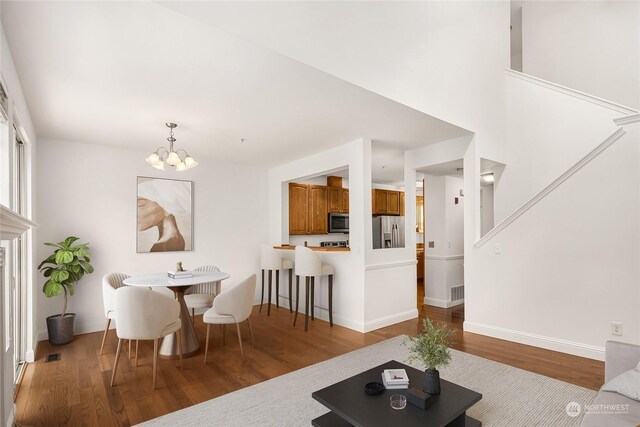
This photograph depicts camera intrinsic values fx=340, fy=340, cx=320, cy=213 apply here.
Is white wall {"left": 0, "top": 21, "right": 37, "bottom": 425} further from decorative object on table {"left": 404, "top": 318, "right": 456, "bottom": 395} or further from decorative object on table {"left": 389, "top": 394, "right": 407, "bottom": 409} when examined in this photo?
decorative object on table {"left": 404, "top": 318, "right": 456, "bottom": 395}

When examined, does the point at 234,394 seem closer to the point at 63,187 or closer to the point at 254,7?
the point at 254,7

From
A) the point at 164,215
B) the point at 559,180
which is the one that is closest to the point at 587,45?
the point at 559,180

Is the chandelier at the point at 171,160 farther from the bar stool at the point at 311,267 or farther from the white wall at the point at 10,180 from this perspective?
the bar stool at the point at 311,267

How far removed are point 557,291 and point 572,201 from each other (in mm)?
972

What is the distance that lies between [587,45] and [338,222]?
5.23 metres

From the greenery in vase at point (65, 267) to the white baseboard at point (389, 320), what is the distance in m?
3.57

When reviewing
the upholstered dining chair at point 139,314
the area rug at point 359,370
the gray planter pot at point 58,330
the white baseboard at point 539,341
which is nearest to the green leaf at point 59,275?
the gray planter pot at point 58,330

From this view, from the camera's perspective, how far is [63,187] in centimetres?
443

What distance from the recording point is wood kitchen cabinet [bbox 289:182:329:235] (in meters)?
6.41

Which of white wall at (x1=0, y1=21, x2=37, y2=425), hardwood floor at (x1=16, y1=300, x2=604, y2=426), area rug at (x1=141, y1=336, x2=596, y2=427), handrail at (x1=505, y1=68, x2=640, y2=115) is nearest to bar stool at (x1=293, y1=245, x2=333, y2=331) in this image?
hardwood floor at (x1=16, y1=300, x2=604, y2=426)

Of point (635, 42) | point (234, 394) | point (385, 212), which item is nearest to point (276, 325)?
point (234, 394)

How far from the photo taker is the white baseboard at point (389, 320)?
443 cm

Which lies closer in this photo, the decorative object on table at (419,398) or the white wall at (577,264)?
the decorative object on table at (419,398)

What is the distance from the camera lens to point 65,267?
4.07m
